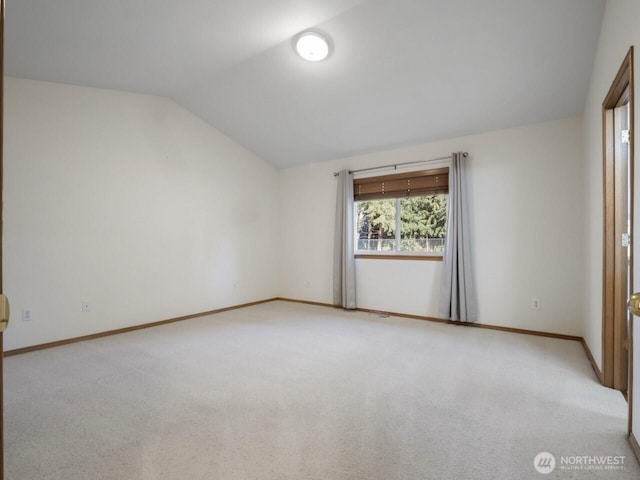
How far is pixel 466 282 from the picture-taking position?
12.9 feet

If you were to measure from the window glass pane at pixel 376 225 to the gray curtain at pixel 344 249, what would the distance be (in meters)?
0.21

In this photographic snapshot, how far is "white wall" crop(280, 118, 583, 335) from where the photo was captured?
3.52m

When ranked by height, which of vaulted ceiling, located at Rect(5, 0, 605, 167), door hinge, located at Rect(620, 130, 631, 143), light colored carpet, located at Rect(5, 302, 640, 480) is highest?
vaulted ceiling, located at Rect(5, 0, 605, 167)

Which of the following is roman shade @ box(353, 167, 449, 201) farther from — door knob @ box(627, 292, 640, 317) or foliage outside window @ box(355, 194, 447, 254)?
door knob @ box(627, 292, 640, 317)

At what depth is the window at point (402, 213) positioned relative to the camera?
4.38 meters

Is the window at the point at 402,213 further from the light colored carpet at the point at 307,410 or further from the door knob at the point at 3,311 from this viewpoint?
the door knob at the point at 3,311

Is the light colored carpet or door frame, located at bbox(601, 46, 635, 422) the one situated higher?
door frame, located at bbox(601, 46, 635, 422)

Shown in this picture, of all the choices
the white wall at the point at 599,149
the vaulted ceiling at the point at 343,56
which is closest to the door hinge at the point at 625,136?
the white wall at the point at 599,149

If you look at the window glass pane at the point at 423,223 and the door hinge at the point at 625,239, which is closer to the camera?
the door hinge at the point at 625,239

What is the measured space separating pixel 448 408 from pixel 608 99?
227 centimetres

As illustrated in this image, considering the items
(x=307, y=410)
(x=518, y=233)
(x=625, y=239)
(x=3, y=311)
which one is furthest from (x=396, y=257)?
(x=3, y=311)

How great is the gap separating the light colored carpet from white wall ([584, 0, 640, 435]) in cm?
39

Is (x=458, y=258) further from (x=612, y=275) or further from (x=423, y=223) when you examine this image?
(x=612, y=275)

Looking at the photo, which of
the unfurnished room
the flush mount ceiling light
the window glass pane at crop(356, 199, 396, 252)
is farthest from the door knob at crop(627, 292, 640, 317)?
the window glass pane at crop(356, 199, 396, 252)
